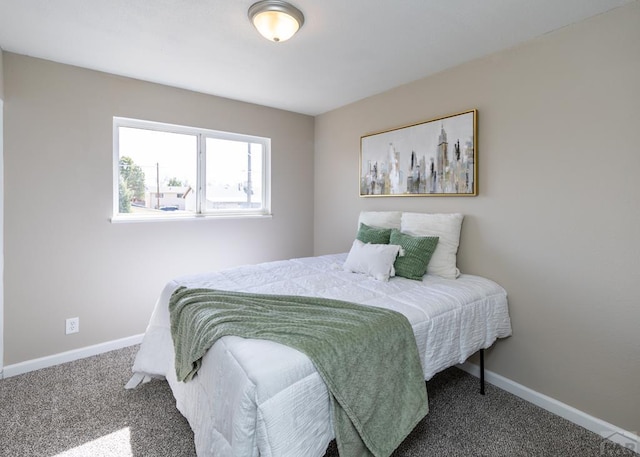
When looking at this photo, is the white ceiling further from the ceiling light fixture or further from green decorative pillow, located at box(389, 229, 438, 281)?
green decorative pillow, located at box(389, 229, 438, 281)

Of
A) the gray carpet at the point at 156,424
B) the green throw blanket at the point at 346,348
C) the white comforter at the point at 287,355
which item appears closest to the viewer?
the white comforter at the point at 287,355

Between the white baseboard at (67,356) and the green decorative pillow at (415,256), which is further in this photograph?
the white baseboard at (67,356)

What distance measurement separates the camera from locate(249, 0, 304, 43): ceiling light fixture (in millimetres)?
1744

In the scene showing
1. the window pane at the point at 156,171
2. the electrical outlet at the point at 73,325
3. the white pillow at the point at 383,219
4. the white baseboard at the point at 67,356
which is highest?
the window pane at the point at 156,171

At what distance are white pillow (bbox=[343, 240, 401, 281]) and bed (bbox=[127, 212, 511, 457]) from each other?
4 cm

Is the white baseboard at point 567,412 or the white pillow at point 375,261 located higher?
the white pillow at point 375,261

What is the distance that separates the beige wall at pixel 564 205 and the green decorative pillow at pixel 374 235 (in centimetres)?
54

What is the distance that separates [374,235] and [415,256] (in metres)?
0.49

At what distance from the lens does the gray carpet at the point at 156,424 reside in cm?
172

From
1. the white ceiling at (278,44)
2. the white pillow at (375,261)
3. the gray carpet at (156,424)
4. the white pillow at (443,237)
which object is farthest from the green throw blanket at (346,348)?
the white ceiling at (278,44)

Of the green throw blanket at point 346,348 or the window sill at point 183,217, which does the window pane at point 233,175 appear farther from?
the green throw blanket at point 346,348

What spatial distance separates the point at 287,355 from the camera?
1.22m

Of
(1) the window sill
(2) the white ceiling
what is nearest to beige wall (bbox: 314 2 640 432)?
(2) the white ceiling

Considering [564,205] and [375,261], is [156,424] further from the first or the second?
[564,205]
